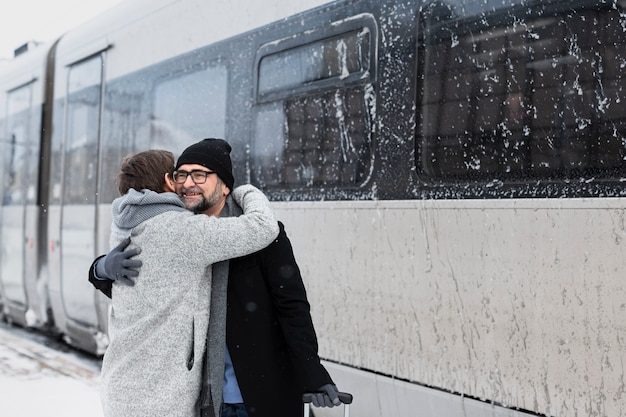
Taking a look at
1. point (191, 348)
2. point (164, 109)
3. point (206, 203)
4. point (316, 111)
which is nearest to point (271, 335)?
point (191, 348)

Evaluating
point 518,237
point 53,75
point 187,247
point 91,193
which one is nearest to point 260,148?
point 518,237

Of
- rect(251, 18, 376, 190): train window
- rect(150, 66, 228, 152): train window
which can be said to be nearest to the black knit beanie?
rect(251, 18, 376, 190): train window

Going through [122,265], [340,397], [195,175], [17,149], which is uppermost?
[17,149]

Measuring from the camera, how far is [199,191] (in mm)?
2461

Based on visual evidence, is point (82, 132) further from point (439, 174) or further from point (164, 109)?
point (439, 174)

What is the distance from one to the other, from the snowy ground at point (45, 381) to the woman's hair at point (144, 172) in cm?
326

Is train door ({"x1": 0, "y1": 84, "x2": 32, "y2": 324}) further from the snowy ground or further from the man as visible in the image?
the man

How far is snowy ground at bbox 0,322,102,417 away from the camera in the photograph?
5352 millimetres

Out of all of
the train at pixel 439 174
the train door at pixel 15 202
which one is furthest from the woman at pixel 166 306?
the train door at pixel 15 202

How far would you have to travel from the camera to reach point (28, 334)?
8.67m

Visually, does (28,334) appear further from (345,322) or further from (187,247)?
(187,247)

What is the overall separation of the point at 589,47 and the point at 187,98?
3.14m

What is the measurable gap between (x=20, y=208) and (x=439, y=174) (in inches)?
252

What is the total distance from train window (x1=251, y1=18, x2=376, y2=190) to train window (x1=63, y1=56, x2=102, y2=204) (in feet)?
9.23
